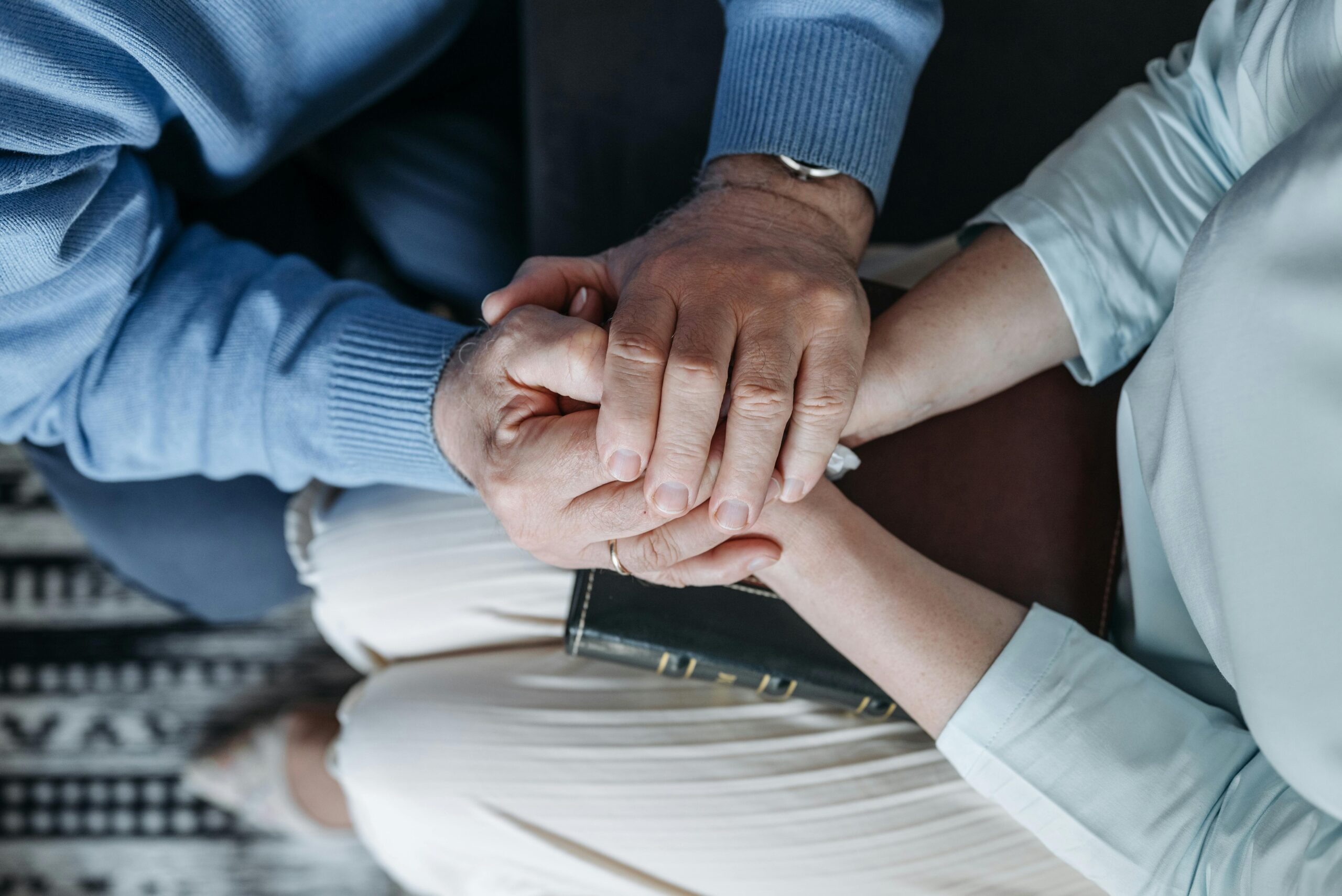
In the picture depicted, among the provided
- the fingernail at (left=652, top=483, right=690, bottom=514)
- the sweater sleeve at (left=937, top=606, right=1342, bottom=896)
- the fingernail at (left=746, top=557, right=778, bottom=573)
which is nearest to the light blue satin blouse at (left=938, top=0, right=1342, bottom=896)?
the sweater sleeve at (left=937, top=606, right=1342, bottom=896)

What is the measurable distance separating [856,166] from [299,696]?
1370 mm

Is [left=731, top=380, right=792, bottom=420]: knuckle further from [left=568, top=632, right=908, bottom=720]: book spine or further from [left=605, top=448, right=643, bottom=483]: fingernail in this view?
[left=568, top=632, right=908, bottom=720]: book spine

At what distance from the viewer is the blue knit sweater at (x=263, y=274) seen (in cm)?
82

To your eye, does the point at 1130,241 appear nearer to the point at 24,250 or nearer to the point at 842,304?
the point at 842,304

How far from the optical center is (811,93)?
35.2 inches

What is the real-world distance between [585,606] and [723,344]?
329mm

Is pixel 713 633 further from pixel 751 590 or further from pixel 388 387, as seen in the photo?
pixel 388 387

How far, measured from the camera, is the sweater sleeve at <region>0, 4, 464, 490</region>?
790 millimetres

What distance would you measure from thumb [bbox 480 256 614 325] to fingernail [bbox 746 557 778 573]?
12.3 inches

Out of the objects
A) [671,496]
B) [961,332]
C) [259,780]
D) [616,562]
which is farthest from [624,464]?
[259,780]

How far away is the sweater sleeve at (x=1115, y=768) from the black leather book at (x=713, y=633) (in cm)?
14

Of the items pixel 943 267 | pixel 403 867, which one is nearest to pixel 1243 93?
pixel 943 267

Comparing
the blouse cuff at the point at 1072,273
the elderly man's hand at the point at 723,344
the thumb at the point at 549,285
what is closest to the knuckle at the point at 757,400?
the elderly man's hand at the point at 723,344

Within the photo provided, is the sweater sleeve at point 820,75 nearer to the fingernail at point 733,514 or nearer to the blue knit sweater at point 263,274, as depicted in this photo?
the blue knit sweater at point 263,274
